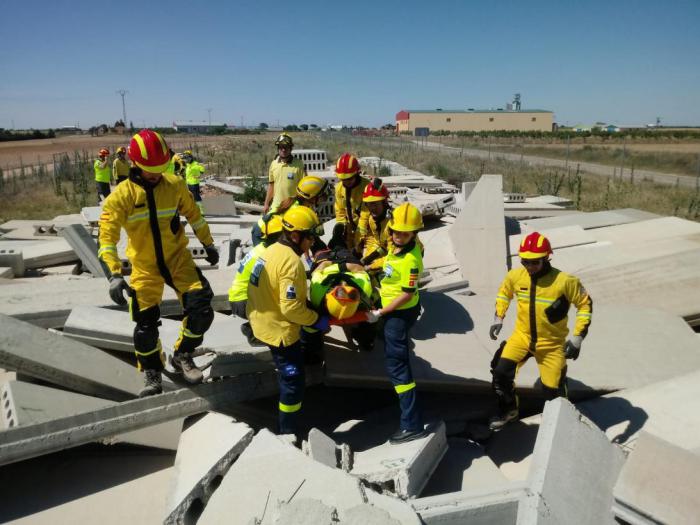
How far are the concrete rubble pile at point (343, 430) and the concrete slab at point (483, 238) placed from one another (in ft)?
3.96

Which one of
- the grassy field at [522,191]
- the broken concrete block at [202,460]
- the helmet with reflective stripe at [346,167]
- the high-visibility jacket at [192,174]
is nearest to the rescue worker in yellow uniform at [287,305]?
the broken concrete block at [202,460]

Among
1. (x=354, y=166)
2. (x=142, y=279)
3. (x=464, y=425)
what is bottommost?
(x=464, y=425)

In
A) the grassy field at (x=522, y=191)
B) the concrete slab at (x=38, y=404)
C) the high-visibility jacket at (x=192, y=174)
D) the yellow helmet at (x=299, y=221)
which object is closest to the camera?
the concrete slab at (x=38, y=404)

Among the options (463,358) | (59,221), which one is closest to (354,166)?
(463,358)

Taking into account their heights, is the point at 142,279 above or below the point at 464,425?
above

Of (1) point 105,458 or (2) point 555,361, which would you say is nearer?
(1) point 105,458

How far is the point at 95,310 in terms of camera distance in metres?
4.36

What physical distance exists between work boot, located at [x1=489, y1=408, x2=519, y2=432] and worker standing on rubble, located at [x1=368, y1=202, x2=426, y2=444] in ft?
2.21

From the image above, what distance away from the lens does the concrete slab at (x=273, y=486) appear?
2.46 metres

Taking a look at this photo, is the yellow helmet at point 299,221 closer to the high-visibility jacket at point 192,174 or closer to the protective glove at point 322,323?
the protective glove at point 322,323

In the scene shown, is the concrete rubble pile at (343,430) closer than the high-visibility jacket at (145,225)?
Yes

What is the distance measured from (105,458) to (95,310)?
4.41ft

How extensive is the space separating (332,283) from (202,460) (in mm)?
1432

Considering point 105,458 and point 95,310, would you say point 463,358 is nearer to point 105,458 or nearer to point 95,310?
point 105,458
